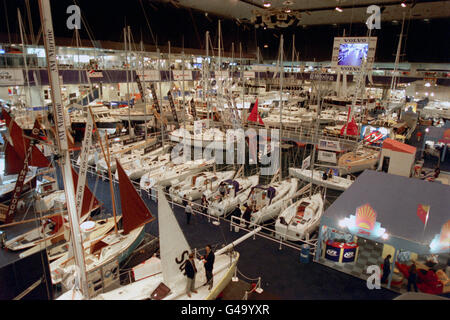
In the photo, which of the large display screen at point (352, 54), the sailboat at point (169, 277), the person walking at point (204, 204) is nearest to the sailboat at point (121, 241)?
the sailboat at point (169, 277)

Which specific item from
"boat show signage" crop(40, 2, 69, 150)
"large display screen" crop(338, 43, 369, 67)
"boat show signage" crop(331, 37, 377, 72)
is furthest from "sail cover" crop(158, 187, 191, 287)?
"large display screen" crop(338, 43, 369, 67)

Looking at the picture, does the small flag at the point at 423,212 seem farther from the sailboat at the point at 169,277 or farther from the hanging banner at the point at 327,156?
the hanging banner at the point at 327,156

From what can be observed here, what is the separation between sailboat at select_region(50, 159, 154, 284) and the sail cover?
220 cm

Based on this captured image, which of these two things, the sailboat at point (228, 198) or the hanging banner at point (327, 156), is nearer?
the sailboat at point (228, 198)

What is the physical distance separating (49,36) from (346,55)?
13.5 meters

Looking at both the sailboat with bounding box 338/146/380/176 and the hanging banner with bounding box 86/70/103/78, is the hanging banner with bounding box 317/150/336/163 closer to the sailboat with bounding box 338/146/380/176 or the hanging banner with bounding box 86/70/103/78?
the sailboat with bounding box 338/146/380/176

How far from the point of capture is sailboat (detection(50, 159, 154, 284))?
307 inches

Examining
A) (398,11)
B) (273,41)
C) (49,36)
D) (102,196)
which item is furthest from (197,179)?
(273,41)

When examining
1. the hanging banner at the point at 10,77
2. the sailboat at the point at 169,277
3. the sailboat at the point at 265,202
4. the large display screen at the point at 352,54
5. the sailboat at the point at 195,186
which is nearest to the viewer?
the sailboat at the point at 169,277

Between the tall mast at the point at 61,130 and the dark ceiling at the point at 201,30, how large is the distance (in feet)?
60.9

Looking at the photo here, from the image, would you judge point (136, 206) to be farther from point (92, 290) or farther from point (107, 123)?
point (107, 123)

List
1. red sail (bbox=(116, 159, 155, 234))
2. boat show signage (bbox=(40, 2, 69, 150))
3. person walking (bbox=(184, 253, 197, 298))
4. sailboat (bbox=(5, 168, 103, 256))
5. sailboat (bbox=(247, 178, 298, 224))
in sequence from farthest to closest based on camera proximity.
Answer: sailboat (bbox=(247, 178, 298, 224)) → sailboat (bbox=(5, 168, 103, 256)) → red sail (bbox=(116, 159, 155, 234)) → person walking (bbox=(184, 253, 197, 298)) → boat show signage (bbox=(40, 2, 69, 150))

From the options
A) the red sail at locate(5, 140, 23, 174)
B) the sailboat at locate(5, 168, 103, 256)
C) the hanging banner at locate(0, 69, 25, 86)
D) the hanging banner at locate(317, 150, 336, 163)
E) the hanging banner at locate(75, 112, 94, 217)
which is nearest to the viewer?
the hanging banner at locate(75, 112, 94, 217)

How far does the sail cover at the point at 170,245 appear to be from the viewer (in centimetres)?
614
